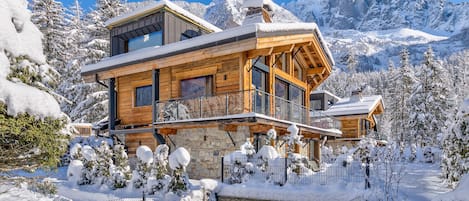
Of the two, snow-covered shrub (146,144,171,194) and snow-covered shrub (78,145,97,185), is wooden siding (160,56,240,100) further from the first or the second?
snow-covered shrub (78,145,97,185)

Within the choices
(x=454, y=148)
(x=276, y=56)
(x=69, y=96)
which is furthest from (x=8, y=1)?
(x=69, y=96)

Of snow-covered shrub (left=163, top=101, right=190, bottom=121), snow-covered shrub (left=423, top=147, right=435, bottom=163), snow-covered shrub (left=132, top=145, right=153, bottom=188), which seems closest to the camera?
snow-covered shrub (left=132, top=145, right=153, bottom=188)

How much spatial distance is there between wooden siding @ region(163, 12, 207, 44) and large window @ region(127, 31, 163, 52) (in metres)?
0.69

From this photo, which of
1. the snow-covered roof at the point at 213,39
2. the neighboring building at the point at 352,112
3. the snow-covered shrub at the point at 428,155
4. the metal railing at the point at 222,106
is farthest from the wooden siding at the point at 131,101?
the snow-covered shrub at the point at 428,155

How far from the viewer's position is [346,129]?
2753 cm

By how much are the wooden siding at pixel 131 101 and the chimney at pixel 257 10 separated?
17.0 feet

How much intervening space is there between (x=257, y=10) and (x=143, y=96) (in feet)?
21.4

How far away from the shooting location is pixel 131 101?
1579 cm

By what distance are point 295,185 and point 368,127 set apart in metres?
22.8

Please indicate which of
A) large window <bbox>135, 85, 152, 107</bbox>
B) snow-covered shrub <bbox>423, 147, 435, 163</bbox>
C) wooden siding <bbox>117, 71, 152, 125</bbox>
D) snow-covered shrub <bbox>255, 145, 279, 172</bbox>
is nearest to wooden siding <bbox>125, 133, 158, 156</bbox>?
wooden siding <bbox>117, 71, 152, 125</bbox>

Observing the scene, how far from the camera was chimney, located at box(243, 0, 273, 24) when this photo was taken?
50.2ft

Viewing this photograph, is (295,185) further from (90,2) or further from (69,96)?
(90,2)

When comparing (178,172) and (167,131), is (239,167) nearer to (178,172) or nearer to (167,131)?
(178,172)

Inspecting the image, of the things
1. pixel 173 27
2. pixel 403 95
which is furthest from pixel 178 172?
pixel 403 95
